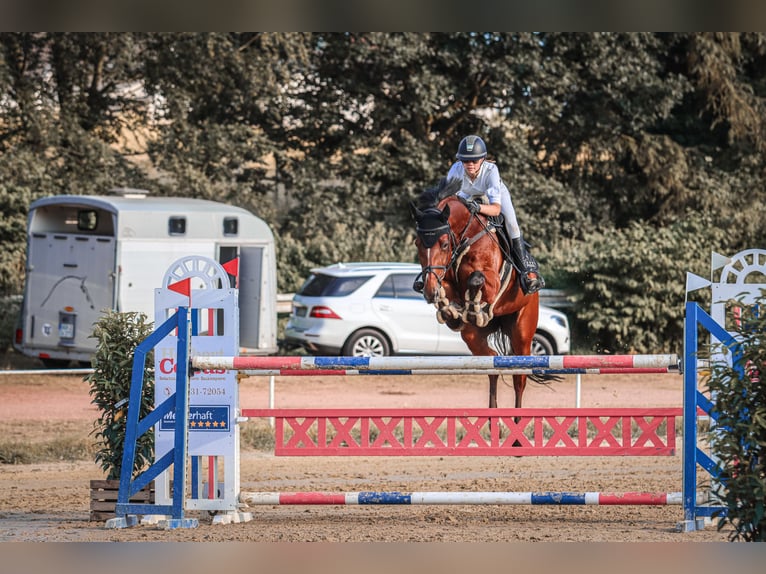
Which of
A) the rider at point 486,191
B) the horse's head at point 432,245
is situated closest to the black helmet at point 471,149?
the rider at point 486,191

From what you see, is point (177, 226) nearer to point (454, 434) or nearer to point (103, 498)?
point (103, 498)

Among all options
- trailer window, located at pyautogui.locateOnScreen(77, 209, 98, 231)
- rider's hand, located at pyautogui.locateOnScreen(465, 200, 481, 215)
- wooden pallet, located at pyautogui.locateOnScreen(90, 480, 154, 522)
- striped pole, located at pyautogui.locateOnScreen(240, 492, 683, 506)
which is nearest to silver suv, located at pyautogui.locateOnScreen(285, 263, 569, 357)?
trailer window, located at pyautogui.locateOnScreen(77, 209, 98, 231)

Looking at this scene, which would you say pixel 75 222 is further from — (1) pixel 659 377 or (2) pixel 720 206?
(2) pixel 720 206

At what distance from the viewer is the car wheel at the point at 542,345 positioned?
15.6m

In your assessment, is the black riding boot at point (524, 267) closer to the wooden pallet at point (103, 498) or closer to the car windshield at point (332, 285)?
the wooden pallet at point (103, 498)

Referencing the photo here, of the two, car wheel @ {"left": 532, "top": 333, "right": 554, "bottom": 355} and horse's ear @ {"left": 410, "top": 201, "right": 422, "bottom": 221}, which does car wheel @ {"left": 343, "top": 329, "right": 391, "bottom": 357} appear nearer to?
car wheel @ {"left": 532, "top": 333, "right": 554, "bottom": 355}

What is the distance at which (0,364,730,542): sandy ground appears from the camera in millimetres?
6000

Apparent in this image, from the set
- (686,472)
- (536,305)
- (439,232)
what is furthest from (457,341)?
(686,472)

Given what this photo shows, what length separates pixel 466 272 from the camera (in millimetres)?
7270

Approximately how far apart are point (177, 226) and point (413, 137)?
747 centimetres

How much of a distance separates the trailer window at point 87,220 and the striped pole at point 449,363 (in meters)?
9.35

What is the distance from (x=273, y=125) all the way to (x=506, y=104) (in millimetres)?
4579

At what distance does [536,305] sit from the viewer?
806 centimetres

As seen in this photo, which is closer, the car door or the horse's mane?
the horse's mane
